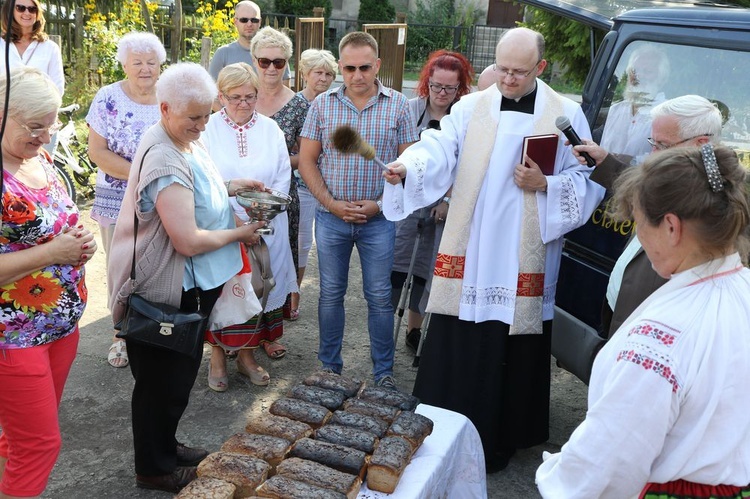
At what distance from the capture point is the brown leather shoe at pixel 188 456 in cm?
359

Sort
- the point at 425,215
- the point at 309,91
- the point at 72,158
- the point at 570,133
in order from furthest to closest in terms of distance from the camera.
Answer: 1. the point at 72,158
2. the point at 309,91
3. the point at 425,215
4. the point at 570,133

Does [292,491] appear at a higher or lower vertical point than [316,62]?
lower

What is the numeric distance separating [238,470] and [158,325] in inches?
35.8

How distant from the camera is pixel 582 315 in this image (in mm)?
3938

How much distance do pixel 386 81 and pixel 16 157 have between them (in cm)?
973

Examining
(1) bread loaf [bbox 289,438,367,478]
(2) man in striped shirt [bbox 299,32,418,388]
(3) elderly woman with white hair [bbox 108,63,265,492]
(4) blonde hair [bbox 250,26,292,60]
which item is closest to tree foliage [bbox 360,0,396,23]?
(4) blonde hair [bbox 250,26,292,60]

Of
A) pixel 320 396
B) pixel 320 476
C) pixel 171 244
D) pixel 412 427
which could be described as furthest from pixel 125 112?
pixel 320 476

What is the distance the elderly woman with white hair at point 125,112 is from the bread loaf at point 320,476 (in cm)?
255

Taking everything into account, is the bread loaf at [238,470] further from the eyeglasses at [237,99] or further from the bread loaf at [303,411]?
the eyeglasses at [237,99]

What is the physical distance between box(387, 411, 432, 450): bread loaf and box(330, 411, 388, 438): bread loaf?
0.03 meters

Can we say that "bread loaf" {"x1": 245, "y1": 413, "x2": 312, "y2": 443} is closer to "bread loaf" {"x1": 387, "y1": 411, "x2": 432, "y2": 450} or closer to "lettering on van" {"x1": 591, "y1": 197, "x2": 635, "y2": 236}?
"bread loaf" {"x1": 387, "y1": 411, "x2": 432, "y2": 450}

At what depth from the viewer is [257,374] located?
459 centimetres

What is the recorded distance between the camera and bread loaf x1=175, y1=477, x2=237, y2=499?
2.25 meters

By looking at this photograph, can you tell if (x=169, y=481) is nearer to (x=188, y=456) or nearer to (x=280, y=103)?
(x=188, y=456)
